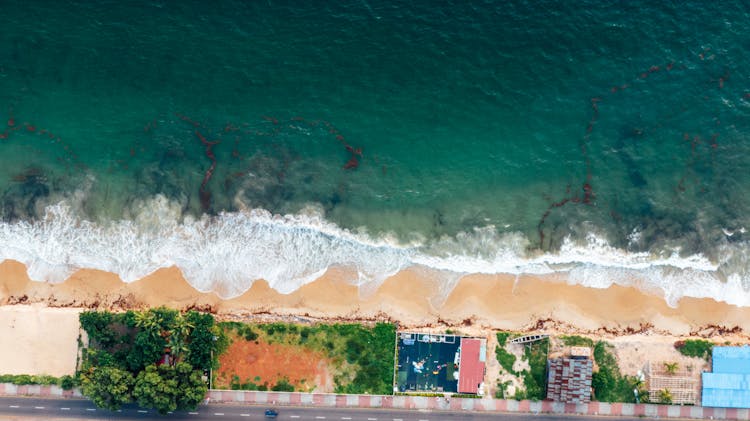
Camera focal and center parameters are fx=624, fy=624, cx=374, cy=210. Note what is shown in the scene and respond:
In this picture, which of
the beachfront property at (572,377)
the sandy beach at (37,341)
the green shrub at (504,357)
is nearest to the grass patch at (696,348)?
the beachfront property at (572,377)

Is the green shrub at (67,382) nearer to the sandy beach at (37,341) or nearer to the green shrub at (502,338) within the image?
the sandy beach at (37,341)

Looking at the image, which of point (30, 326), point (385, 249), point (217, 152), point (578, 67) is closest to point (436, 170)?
point (385, 249)

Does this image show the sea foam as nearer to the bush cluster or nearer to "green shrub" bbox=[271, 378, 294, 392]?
the bush cluster

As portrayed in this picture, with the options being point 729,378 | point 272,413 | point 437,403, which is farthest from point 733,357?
point 272,413

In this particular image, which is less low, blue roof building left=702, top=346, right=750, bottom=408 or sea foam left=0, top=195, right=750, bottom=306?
sea foam left=0, top=195, right=750, bottom=306

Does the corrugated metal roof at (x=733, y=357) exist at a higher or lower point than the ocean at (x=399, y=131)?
lower

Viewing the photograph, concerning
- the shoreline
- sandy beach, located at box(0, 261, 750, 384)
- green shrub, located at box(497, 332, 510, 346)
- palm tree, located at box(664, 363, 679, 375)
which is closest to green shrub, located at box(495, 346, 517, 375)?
green shrub, located at box(497, 332, 510, 346)
